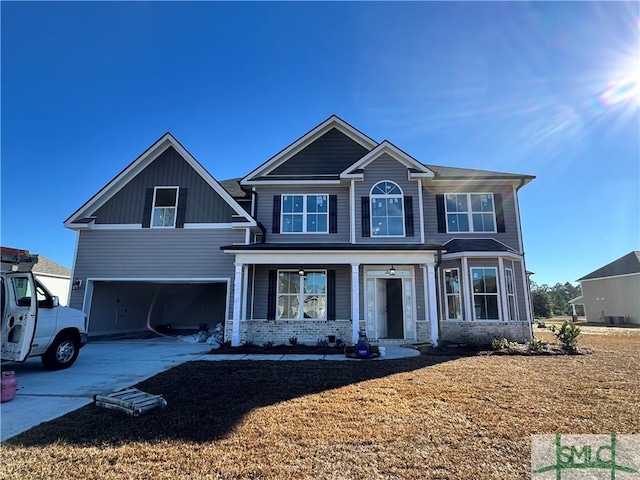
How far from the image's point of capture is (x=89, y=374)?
7.04m

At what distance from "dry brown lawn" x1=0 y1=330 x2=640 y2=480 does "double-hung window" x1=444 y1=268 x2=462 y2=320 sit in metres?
4.87

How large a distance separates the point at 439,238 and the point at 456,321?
3.20 m

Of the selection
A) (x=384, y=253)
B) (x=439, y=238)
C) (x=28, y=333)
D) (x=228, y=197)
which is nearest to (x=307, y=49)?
(x=228, y=197)

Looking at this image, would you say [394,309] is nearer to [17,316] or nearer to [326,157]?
[326,157]

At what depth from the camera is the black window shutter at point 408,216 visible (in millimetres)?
12625

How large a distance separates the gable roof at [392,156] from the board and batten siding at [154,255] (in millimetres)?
4872

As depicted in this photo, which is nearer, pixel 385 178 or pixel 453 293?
pixel 453 293

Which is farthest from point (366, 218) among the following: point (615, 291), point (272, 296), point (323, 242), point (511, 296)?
point (615, 291)

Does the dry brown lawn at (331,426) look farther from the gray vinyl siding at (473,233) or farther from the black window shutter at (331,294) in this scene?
the gray vinyl siding at (473,233)

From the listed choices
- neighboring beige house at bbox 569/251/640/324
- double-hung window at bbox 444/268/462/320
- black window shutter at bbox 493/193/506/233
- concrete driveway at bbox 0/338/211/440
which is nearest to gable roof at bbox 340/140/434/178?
black window shutter at bbox 493/193/506/233

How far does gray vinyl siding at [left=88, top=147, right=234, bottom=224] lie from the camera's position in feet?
41.8

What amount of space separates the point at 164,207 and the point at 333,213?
22.0 ft

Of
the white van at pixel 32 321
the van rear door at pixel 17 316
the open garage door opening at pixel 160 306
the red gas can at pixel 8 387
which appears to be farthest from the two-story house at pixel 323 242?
the red gas can at pixel 8 387

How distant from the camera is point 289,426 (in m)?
4.03
